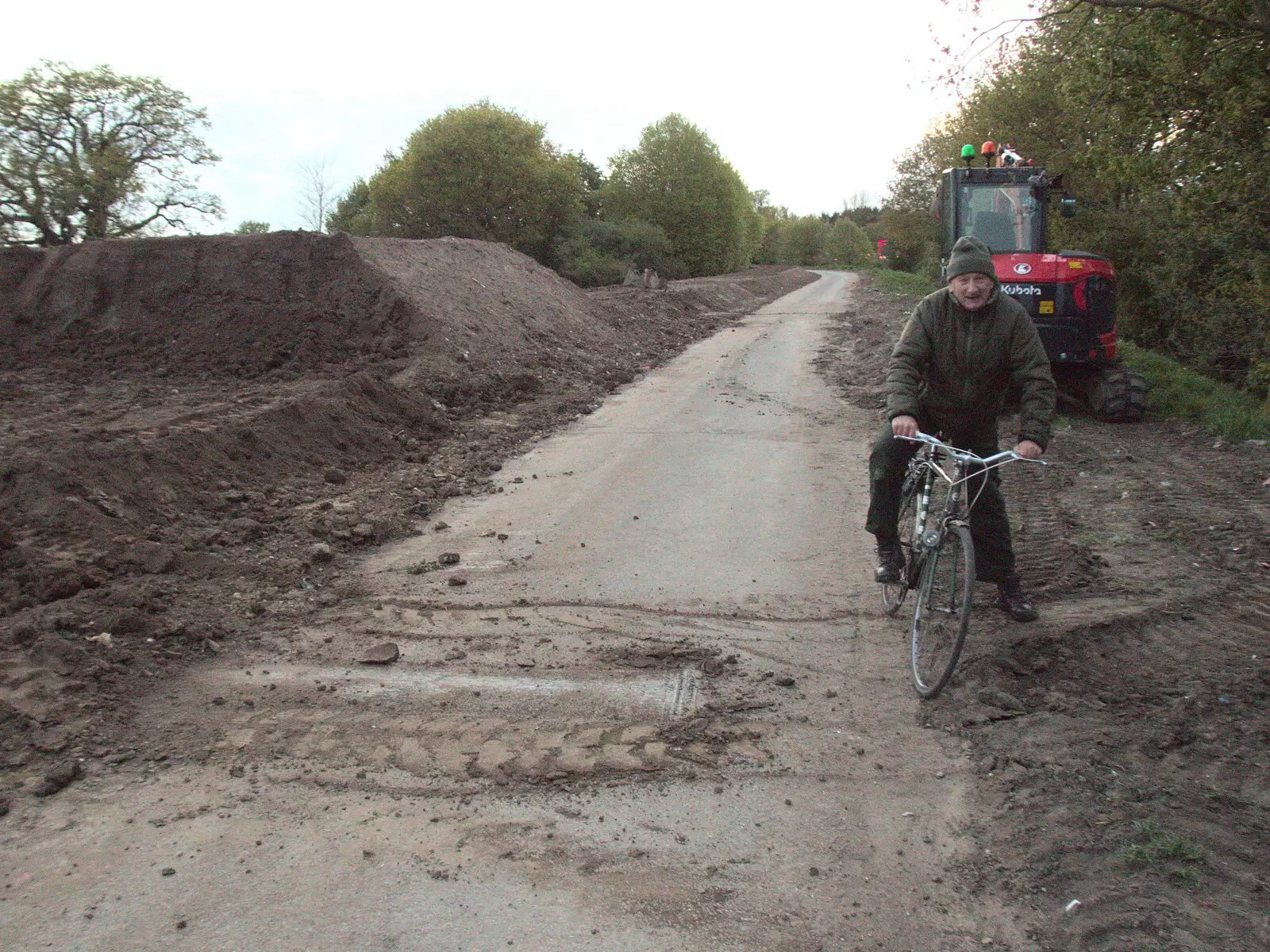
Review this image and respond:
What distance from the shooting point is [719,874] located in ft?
10.9

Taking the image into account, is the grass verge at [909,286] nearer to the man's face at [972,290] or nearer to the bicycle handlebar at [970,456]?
the man's face at [972,290]

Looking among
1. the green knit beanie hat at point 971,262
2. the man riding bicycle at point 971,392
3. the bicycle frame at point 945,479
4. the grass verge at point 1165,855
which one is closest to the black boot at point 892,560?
the man riding bicycle at point 971,392

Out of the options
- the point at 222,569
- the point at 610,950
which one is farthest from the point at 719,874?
the point at 222,569

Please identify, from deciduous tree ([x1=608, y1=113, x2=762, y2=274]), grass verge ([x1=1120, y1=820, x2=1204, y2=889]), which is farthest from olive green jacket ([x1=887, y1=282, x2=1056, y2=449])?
deciduous tree ([x1=608, y1=113, x2=762, y2=274])

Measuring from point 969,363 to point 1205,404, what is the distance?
8.45 meters

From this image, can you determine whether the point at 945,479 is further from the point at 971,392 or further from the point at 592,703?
the point at 592,703

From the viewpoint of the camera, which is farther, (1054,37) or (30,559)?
(1054,37)

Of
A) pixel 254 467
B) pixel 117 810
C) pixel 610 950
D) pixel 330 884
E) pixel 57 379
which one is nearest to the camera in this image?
pixel 610 950

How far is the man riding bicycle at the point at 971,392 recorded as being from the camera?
15.7ft

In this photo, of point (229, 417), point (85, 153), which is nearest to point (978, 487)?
point (229, 417)

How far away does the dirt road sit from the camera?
10.3ft

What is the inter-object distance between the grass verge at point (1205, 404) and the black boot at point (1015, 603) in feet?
21.1

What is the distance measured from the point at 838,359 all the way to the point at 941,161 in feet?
117

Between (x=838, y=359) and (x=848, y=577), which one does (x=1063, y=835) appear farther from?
(x=838, y=359)
